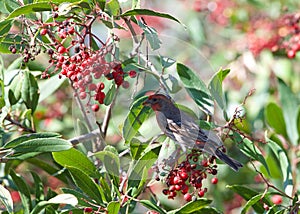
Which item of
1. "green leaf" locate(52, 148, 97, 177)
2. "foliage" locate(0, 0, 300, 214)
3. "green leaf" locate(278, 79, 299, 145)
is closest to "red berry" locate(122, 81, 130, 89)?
"foliage" locate(0, 0, 300, 214)

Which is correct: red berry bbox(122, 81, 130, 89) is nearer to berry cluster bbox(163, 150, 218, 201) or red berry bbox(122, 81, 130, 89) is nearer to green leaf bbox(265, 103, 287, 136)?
berry cluster bbox(163, 150, 218, 201)

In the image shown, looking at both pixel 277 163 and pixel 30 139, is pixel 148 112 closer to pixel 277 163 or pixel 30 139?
pixel 30 139

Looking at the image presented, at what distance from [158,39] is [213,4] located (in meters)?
2.82

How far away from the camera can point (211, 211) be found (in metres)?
2.00

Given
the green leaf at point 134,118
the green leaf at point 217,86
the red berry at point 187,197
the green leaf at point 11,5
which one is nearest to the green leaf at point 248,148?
the green leaf at point 217,86

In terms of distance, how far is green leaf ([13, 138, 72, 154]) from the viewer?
1.82 m

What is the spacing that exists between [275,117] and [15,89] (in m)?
1.18

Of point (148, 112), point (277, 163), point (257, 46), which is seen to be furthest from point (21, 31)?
point (257, 46)

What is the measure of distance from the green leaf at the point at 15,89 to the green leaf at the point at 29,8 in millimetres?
475

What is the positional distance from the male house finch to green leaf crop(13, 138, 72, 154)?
11.7 inches

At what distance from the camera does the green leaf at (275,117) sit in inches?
107

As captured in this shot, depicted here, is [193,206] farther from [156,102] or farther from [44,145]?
[44,145]

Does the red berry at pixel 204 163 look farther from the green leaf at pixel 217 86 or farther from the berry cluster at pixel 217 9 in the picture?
the berry cluster at pixel 217 9

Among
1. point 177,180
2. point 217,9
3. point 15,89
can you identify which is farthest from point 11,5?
point 217,9
